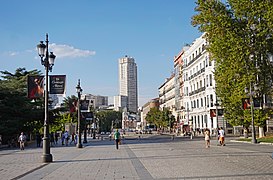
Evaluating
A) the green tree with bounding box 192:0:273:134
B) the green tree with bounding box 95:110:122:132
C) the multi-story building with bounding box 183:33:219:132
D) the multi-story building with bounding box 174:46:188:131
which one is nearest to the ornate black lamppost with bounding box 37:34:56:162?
the green tree with bounding box 192:0:273:134

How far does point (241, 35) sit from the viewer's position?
34.0 m

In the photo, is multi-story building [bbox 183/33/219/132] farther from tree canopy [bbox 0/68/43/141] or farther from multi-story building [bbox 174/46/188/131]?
tree canopy [bbox 0/68/43/141]

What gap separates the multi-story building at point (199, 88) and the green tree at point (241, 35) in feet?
106

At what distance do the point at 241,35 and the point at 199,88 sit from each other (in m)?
48.2

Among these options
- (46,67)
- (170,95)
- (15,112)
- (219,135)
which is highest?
(170,95)

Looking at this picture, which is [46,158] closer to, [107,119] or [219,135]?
[219,135]

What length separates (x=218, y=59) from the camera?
35.8m

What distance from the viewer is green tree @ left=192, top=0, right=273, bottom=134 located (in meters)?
33.0

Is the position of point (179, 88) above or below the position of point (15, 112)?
above

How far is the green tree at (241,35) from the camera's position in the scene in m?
33.0

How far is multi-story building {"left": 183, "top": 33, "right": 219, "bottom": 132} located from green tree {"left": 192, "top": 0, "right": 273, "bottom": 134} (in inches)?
1278

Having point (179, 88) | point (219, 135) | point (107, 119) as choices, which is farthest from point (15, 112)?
point (107, 119)

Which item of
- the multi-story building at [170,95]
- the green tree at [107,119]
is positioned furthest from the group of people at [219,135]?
the green tree at [107,119]

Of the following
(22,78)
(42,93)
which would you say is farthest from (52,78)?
(22,78)
